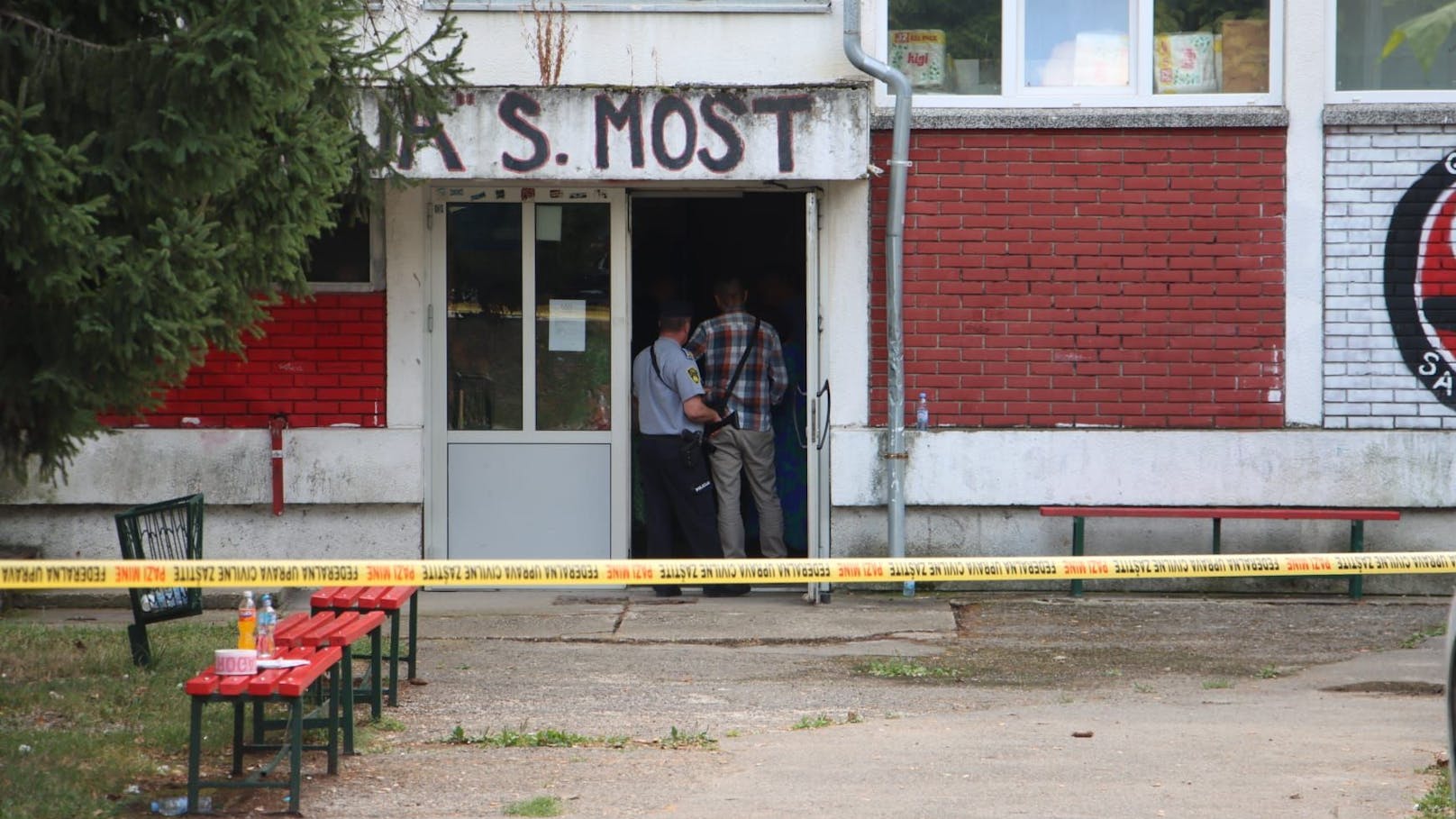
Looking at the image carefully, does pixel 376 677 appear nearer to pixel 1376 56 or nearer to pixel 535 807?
pixel 535 807

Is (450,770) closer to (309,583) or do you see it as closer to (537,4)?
(309,583)

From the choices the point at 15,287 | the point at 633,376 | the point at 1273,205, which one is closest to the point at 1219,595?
the point at 1273,205

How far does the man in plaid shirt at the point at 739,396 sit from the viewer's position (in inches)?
415

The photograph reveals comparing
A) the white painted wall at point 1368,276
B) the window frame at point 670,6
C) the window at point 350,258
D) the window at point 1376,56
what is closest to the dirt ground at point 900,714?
the white painted wall at point 1368,276

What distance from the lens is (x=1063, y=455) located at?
10.3 m

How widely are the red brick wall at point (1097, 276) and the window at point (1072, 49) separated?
33cm

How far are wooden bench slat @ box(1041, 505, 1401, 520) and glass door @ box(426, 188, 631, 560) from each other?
9.35 feet

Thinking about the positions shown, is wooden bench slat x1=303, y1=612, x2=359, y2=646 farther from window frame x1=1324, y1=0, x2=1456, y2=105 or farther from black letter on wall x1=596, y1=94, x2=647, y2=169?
window frame x1=1324, y1=0, x2=1456, y2=105

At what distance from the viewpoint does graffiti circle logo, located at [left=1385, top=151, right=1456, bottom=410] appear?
10.2 m

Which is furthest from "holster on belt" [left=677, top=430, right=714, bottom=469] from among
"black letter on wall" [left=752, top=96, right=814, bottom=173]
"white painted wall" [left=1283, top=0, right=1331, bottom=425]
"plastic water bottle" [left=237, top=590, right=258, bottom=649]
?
"plastic water bottle" [left=237, top=590, right=258, bottom=649]

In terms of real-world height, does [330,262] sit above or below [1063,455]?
above

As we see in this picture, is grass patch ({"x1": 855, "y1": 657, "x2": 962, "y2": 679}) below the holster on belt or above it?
below

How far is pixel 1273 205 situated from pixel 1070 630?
3047 millimetres

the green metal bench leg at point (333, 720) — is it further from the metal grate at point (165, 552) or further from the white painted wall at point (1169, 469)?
the white painted wall at point (1169, 469)
